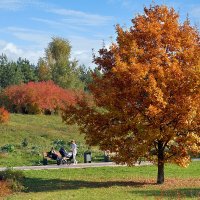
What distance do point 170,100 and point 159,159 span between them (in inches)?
144

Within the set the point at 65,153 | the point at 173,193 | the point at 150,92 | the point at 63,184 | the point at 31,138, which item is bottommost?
the point at 63,184

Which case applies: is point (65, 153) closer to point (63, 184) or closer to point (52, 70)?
point (63, 184)

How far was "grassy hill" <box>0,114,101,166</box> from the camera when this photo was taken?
38.8 m

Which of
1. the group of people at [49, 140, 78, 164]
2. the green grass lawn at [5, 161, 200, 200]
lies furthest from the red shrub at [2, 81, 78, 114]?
the green grass lawn at [5, 161, 200, 200]

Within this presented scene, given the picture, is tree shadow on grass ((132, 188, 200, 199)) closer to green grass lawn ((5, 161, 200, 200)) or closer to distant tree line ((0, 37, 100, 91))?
green grass lawn ((5, 161, 200, 200))

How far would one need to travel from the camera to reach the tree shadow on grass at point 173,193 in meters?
20.1

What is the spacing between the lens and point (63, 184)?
26.2 m

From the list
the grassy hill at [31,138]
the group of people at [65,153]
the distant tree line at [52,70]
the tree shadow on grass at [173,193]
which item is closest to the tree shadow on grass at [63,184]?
the tree shadow on grass at [173,193]

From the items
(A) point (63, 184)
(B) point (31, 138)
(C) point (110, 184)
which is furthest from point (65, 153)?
(B) point (31, 138)

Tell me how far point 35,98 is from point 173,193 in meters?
53.8

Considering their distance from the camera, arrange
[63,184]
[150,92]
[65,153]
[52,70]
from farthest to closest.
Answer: [52,70] → [65,153] → [63,184] → [150,92]

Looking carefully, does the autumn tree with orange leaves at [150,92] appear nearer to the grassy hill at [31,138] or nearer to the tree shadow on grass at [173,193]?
the tree shadow on grass at [173,193]

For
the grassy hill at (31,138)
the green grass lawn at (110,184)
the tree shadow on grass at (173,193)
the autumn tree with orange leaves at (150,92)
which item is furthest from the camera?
the grassy hill at (31,138)

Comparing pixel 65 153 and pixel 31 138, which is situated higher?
pixel 31 138
